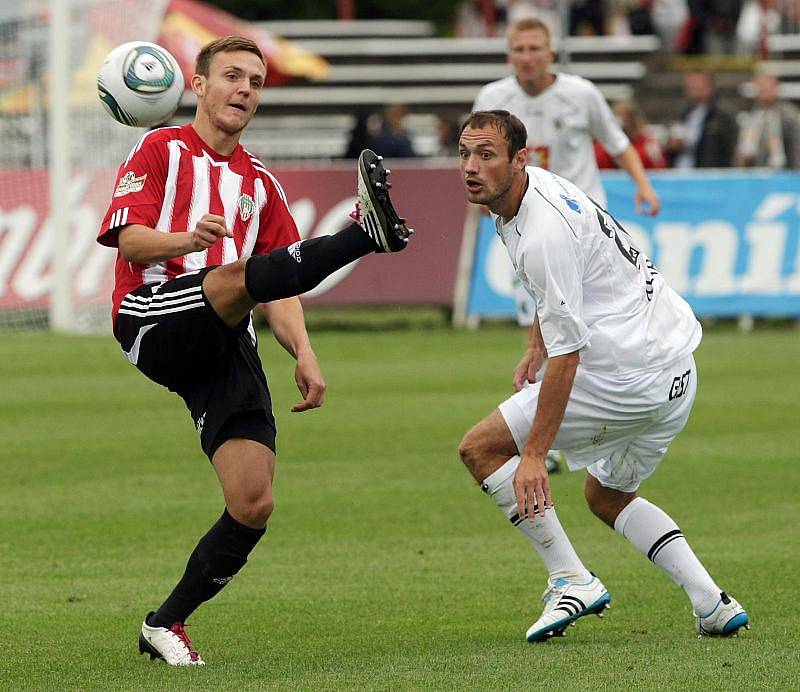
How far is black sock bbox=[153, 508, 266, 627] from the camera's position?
610cm

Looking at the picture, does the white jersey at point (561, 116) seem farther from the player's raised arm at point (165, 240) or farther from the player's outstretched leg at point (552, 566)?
the player's raised arm at point (165, 240)

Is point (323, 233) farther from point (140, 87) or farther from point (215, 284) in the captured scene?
point (215, 284)

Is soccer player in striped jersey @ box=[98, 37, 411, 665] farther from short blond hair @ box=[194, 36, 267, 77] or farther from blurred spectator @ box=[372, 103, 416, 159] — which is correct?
blurred spectator @ box=[372, 103, 416, 159]

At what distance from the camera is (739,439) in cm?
1184

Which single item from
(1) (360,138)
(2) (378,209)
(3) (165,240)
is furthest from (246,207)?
(1) (360,138)

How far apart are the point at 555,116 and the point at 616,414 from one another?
5.26 m

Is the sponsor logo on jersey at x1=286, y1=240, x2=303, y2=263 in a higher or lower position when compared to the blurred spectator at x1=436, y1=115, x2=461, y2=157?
higher

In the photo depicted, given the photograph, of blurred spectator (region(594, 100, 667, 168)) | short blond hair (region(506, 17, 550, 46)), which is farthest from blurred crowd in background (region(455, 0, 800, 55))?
short blond hair (region(506, 17, 550, 46))

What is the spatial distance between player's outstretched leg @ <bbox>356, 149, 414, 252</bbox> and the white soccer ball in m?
1.48

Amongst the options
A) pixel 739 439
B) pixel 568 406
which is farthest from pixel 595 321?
pixel 739 439

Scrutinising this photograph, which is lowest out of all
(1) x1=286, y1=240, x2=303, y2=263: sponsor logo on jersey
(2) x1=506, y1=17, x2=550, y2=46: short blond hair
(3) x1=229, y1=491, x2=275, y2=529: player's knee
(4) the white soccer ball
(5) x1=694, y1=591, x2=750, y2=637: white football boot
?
(5) x1=694, y1=591, x2=750, y2=637: white football boot

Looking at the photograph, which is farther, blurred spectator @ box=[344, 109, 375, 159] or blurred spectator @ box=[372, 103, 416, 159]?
blurred spectator @ box=[344, 109, 375, 159]

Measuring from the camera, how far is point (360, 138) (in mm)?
23422

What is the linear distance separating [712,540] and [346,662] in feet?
9.95
